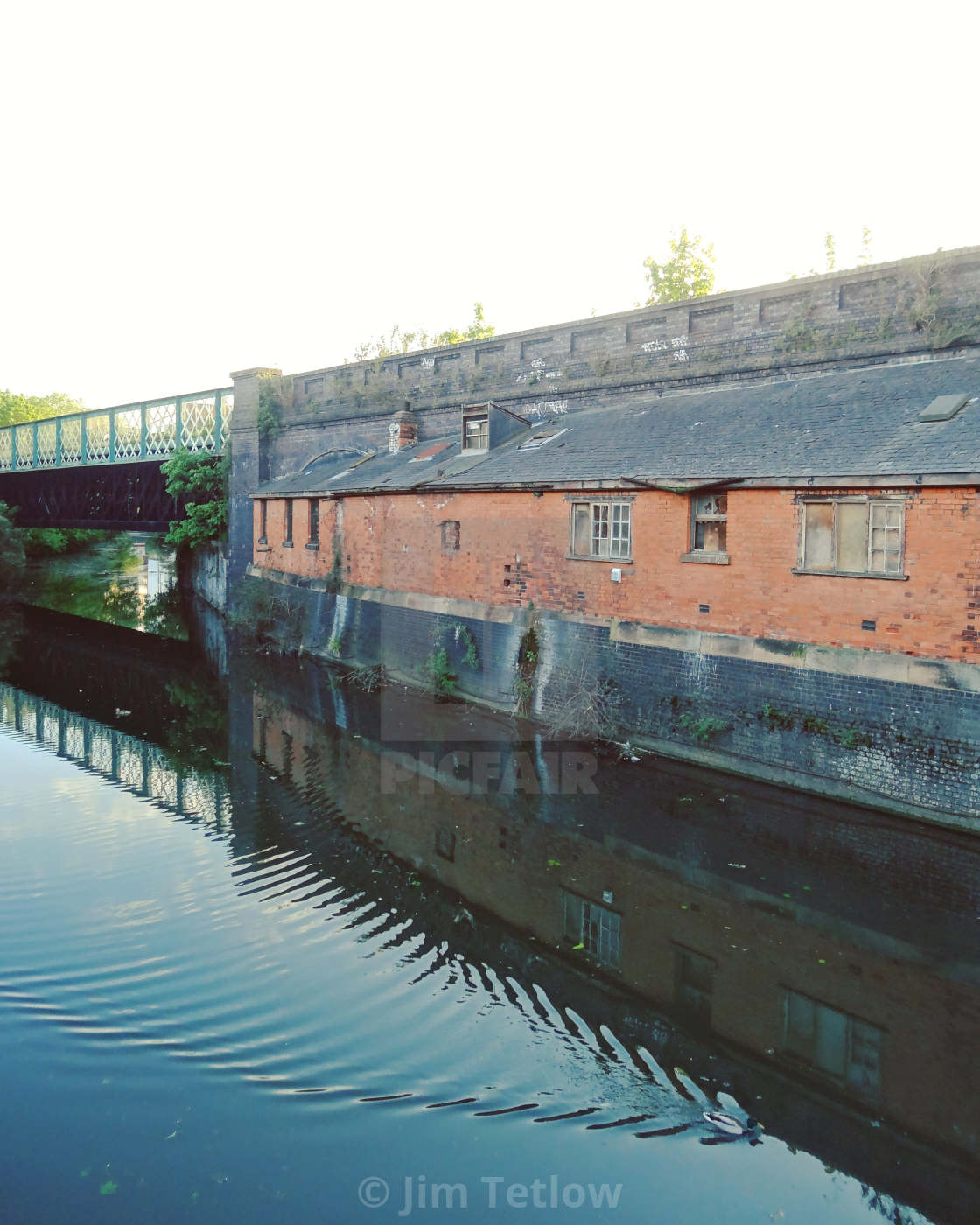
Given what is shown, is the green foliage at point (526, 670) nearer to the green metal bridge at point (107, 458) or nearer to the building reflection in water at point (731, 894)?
the building reflection in water at point (731, 894)

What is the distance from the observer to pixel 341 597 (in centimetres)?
2094

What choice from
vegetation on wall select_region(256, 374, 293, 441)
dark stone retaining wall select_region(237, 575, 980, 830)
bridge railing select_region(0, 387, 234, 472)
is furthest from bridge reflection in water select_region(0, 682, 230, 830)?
bridge railing select_region(0, 387, 234, 472)

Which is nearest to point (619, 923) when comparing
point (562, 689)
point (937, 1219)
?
point (937, 1219)

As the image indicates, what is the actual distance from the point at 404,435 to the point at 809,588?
1497 centimetres

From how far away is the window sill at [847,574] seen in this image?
33.4ft

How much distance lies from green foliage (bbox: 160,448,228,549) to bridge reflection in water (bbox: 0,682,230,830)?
13.0 meters

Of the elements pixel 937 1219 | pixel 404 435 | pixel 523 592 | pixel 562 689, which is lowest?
pixel 937 1219

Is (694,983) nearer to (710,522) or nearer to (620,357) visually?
(710,522)

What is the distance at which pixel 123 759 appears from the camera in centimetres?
1380

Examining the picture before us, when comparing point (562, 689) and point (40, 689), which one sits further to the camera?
point (40, 689)

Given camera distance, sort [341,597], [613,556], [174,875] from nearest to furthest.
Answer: [174,875], [613,556], [341,597]

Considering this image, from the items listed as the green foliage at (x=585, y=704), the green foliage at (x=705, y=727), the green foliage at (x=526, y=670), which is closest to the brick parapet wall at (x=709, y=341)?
the green foliage at (x=526, y=670)

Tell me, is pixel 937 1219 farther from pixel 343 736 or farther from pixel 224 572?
pixel 224 572

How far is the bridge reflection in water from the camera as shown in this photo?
458 inches
